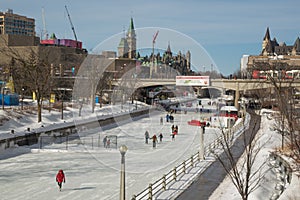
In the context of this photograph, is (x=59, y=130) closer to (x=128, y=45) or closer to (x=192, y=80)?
(x=128, y=45)

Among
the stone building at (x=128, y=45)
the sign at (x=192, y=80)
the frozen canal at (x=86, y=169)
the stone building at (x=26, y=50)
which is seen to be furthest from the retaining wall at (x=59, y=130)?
the sign at (x=192, y=80)

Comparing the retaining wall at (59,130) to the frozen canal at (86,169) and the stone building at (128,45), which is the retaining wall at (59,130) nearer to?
the frozen canal at (86,169)

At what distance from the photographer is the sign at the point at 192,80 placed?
169 ft

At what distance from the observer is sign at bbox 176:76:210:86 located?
169 ft

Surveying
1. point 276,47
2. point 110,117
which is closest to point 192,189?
point 110,117

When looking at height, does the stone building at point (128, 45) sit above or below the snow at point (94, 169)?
above

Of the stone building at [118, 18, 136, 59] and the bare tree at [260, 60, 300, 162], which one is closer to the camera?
the bare tree at [260, 60, 300, 162]

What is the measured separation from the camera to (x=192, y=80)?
5162 cm

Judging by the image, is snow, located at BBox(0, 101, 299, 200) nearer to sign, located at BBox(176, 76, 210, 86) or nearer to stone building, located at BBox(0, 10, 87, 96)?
stone building, located at BBox(0, 10, 87, 96)

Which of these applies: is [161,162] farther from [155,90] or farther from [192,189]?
[155,90]

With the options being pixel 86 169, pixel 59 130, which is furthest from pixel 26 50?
pixel 86 169

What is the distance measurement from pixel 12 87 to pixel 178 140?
27.7 m

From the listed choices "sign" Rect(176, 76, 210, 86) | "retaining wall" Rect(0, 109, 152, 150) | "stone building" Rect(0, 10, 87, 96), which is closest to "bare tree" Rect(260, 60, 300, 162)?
"retaining wall" Rect(0, 109, 152, 150)

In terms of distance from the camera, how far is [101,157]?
20.1m
